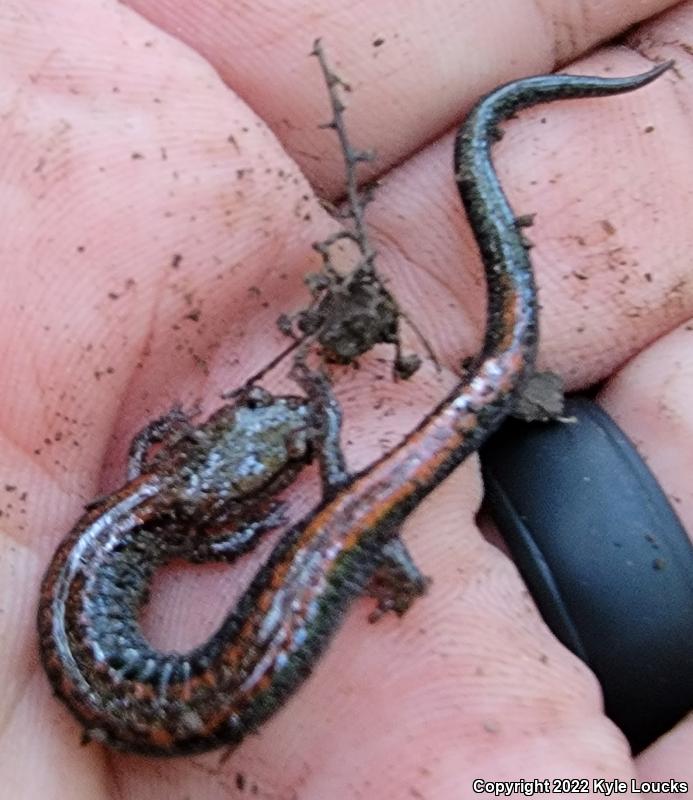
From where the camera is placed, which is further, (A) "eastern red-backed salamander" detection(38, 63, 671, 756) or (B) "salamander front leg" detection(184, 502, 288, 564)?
(B) "salamander front leg" detection(184, 502, 288, 564)

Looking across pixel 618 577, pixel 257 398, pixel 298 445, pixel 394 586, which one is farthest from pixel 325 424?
pixel 618 577

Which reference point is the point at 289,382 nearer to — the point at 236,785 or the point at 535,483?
the point at 535,483

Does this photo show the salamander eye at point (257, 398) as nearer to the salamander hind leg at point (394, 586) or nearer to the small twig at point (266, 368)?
the small twig at point (266, 368)

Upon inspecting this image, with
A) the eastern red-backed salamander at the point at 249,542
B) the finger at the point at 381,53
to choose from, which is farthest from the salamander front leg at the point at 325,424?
the finger at the point at 381,53

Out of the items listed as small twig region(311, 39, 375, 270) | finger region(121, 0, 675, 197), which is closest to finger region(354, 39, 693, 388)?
finger region(121, 0, 675, 197)

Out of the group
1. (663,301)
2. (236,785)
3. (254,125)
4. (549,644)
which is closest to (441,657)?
(549,644)

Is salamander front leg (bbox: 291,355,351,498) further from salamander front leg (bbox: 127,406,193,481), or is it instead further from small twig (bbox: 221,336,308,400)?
salamander front leg (bbox: 127,406,193,481)

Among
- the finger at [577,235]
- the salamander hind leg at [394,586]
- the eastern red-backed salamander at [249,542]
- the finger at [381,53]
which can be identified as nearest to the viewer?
the eastern red-backed salamander at [249,542]
